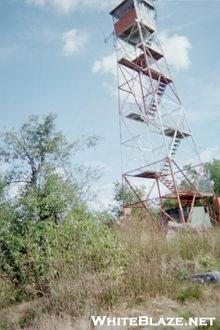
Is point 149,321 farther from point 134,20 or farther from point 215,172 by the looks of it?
point 215,172

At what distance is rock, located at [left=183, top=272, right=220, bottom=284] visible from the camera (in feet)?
22.8

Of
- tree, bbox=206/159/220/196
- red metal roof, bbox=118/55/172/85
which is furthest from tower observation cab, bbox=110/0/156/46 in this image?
tree, bbox=206/159/220/196

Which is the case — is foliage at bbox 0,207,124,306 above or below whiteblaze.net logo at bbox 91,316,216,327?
above

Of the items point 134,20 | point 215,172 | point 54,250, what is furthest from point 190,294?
point 215,172

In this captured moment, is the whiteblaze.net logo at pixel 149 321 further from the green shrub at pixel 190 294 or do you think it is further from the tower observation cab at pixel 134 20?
the tower observation cab at pixel 134 20

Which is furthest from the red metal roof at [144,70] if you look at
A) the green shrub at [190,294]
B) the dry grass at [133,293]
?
the green shrub at [190,294]

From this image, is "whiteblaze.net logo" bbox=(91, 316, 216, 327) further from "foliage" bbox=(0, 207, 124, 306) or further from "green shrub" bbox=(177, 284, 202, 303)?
"foliage" bbox=(0, 207, 124, 306)

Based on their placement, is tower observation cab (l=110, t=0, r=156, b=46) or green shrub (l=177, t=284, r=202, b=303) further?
tower observation cab (l=110, t=0, r=156, b=46)

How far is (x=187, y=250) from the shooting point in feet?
28.1

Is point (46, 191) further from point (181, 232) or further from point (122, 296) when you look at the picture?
point (122, 296)

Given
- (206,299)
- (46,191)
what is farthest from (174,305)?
(46,191)

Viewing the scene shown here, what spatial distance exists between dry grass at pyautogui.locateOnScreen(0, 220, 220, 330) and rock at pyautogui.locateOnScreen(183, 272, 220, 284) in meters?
0.18

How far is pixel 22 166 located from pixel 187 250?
1550cm

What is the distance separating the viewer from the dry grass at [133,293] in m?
6.12
